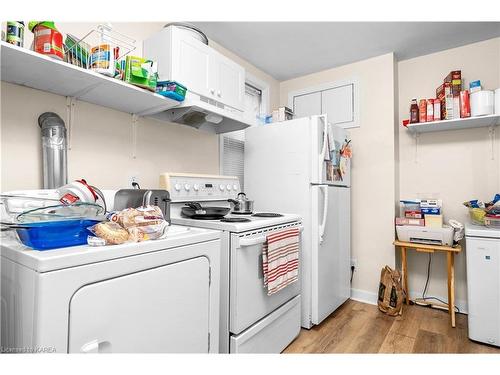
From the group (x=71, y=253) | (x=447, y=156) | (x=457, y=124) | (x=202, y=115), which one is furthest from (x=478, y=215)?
(x=71, y=253)

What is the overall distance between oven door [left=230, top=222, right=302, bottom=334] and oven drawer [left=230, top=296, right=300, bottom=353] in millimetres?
44

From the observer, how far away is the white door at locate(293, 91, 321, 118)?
3.45 metres

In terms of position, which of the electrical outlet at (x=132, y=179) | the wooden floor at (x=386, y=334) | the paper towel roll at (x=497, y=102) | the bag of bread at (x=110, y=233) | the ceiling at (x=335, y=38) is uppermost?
the ceiling at (x=335, y=38)

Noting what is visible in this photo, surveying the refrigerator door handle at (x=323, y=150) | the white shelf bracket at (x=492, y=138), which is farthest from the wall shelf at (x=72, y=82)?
the white shelf bracket at (x=492, y=138)

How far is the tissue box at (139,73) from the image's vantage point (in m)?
1.57

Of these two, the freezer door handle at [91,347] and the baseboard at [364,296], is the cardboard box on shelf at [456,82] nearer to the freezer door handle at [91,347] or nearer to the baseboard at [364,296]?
the baseboard at [364,296]

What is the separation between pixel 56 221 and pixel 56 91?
98cm

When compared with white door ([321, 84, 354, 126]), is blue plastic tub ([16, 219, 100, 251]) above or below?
below

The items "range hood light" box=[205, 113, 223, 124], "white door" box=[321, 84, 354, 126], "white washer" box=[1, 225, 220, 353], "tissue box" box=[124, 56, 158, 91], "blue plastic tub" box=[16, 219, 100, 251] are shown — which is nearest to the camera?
"white washer" box=[1, 225, 220, 353]

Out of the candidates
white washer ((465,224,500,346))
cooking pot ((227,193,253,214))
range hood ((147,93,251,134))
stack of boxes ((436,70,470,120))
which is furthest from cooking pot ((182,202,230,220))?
stack of boxes ((436,70,470,120))

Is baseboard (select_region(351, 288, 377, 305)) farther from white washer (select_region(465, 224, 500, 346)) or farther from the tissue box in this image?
the tissue box

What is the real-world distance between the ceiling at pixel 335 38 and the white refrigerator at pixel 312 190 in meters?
Result: 0.84

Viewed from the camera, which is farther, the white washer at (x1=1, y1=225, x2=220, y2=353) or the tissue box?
the tissue box

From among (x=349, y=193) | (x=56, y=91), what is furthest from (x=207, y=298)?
(x=349, y=193)
